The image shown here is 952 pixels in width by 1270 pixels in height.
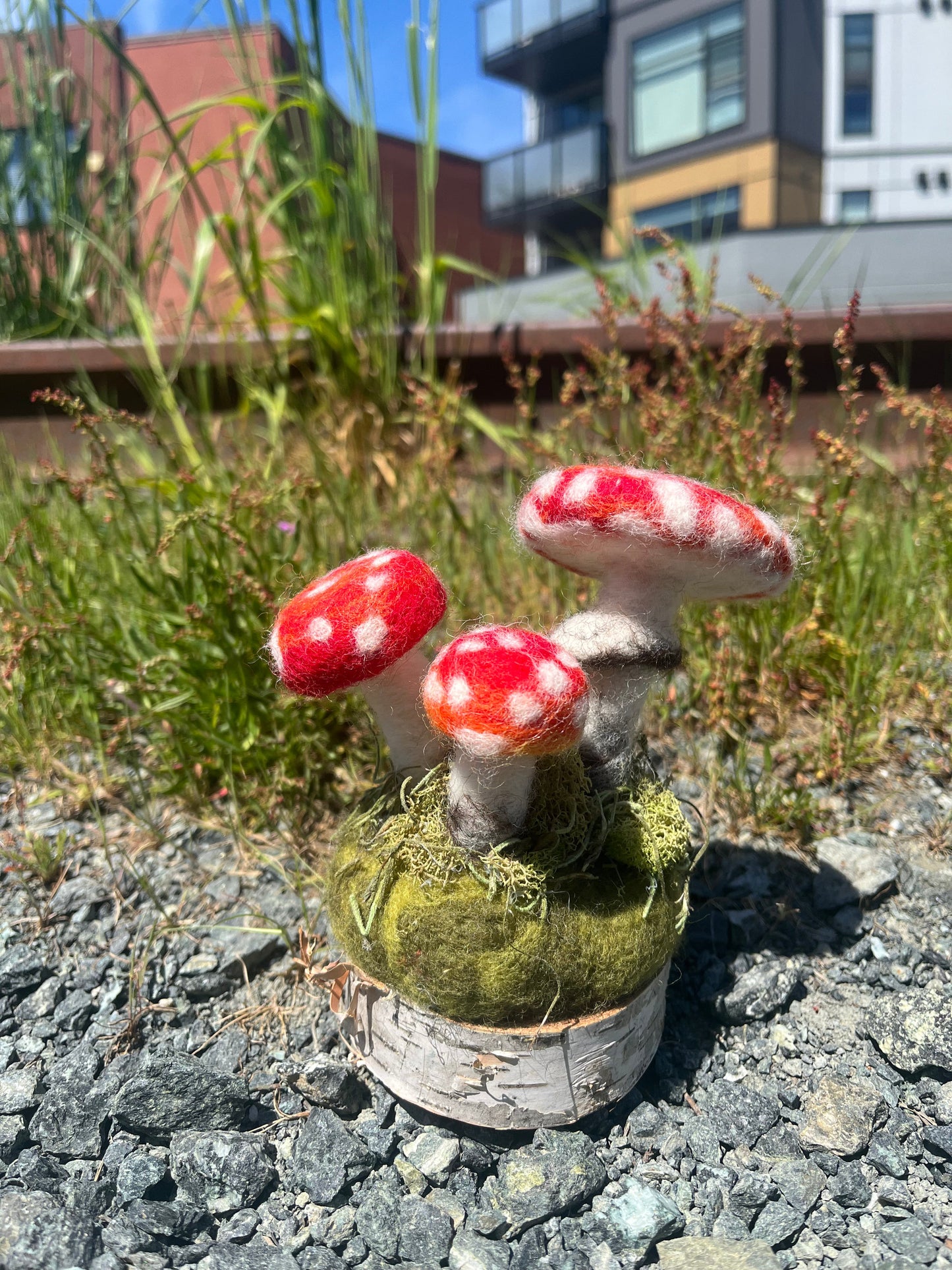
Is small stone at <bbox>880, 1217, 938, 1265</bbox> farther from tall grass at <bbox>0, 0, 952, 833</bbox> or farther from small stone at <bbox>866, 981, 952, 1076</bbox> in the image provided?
tall grass at <bbox>0, 0, 952, 833</bbox>

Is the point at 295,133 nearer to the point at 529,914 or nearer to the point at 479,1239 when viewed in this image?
the point at 529,914

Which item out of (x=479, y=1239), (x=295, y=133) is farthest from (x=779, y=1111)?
(x=295, y=133)

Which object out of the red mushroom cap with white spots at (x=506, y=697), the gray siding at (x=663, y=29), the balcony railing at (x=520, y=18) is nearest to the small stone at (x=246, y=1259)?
the red mushroom cap with white spots at (x=506, y=697)

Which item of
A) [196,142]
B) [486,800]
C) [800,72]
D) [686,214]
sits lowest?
[486,800]

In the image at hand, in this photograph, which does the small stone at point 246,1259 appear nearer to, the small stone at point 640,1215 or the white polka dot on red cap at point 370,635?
the small stone at point 640,1215

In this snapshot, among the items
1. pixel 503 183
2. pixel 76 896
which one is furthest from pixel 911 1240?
pixel 503 183

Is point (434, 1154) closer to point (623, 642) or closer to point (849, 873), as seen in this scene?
point (623, 642)
